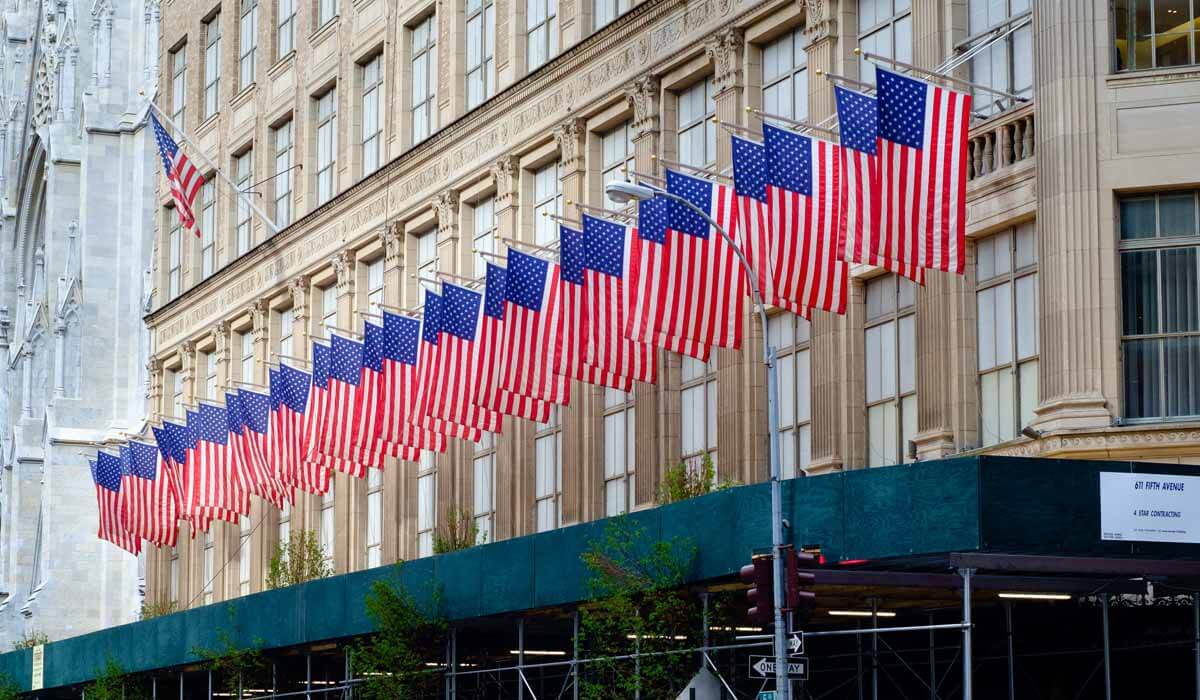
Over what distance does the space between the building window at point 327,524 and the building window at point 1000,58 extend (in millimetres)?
25962

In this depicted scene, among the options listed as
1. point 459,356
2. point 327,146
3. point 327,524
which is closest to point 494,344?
point 459,356

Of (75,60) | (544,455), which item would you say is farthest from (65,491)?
(544,455)

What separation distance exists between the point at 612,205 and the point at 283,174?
18197 mm

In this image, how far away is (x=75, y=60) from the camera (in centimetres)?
7950

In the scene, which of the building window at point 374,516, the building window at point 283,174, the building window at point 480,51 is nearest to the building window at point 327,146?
the building window at point 283,174

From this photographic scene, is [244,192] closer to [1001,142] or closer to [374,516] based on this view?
[374,516]

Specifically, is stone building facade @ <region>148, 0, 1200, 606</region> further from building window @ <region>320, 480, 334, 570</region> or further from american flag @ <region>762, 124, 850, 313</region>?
american flag @ <region>762, 124, 850, 313</region>

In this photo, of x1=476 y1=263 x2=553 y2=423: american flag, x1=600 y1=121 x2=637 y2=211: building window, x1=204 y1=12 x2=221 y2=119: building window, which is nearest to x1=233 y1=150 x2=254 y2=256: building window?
x1=204 y1=12 x2=221 y2=119: building window

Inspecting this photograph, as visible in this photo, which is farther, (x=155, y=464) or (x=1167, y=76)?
(x=155, y=464)

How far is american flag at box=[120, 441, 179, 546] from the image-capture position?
179ft

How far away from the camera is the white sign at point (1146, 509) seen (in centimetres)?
2547

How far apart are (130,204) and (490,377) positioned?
1600 inches

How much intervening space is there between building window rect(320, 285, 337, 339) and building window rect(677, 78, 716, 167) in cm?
1648

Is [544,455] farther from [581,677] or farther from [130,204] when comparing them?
[130,204]
